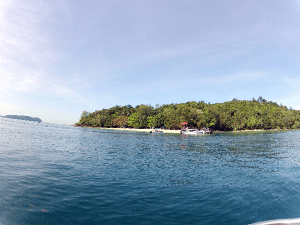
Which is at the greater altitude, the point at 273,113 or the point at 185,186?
the point at 273,113

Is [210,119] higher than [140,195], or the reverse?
[210,119]

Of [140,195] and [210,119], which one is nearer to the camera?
[140,195]

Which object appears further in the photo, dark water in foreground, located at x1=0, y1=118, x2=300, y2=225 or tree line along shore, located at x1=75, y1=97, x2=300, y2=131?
tree line along shore, located at x1=75, y1=97, x2=300, y2=131

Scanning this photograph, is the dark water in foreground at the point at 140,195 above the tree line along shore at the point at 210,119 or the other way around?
the other way around

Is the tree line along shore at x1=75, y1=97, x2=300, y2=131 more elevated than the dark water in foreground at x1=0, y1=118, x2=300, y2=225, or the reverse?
the tree line along shore at x1=75, y1=97, x2=300, y2=131

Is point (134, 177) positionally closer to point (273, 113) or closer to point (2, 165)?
point (2, 165)

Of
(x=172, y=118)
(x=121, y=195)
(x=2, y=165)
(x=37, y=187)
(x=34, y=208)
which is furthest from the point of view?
(x=172, y=118)

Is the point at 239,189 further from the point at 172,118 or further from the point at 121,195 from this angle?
the point at 172,118

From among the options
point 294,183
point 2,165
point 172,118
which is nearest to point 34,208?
point 2,165

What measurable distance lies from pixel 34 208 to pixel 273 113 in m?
245

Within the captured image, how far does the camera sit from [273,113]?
19812 cm

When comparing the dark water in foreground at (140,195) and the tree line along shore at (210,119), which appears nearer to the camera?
the dark water in foreground at (140,195)

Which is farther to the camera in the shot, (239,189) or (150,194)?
(239,189)

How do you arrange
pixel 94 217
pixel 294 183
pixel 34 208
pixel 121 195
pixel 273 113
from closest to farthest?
pixel 94 217 → pixel 34 208 → pixel 121 195 → pixel 294 183 → pixel 273 113
